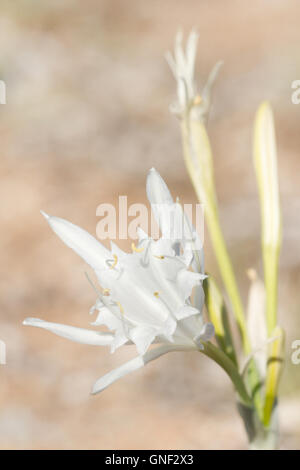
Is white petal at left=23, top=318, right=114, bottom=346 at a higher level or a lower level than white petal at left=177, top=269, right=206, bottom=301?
lower

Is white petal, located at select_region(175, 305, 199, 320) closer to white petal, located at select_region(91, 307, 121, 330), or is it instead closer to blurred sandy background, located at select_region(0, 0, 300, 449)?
white petal, located at select_region(91, 307, 121, 330)

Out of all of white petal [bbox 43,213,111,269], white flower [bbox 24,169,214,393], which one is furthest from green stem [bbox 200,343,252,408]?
white petal [bbox 43,213,111,269]

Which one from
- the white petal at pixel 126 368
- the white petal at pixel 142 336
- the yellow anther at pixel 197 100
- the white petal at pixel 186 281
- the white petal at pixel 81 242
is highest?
the yellow anther at pixel 197 100

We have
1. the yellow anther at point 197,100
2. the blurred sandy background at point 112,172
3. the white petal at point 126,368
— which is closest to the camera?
the white petal at point 126,368

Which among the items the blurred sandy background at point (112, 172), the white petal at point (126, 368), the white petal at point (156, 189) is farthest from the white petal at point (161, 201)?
the blurred sandy background at point (112, 172)

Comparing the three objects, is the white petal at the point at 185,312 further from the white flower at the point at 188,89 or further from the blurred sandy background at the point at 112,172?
the blurred sandy background at the point at 112,172

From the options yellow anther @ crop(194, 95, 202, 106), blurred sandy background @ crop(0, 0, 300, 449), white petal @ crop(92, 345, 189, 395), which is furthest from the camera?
blurred sandy background @ crop(0, 0, 300, 449)
